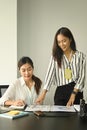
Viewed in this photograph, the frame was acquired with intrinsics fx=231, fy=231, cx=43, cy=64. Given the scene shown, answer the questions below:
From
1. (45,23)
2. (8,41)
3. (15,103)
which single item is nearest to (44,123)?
(15,103)

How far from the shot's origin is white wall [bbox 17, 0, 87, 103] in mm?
3674

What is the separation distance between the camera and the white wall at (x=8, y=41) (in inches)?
133

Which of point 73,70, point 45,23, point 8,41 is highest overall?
point 45,23

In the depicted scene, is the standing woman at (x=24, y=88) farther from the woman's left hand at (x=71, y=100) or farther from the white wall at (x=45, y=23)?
the white wall at (x=45, y=23)

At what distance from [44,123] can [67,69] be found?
1023mm

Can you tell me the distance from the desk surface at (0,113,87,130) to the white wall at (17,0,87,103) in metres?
1.84

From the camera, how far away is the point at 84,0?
12.0 feet

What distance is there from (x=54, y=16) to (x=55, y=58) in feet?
4.12

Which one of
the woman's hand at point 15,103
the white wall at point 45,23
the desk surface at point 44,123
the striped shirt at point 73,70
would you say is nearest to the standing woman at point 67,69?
the striped shirt at point 73,70

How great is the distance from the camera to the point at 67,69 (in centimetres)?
259

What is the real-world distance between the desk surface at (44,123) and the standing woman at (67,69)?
675 mm

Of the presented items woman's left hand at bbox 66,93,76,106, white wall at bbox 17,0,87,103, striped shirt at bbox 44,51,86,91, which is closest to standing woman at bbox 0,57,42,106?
striped shirt at bbox 44,51,86,91

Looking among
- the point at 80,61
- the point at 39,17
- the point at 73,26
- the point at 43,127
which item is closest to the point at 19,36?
the point at 39,17

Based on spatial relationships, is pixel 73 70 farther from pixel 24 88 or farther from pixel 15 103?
pixel 15 103
